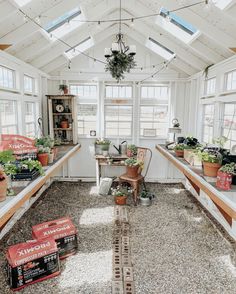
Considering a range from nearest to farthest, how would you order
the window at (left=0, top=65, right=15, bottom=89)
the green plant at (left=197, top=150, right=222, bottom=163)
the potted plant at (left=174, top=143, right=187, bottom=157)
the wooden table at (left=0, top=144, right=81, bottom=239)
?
the wooden table at (left=0, top=144, right=81, bottom=239)
the green plant at (left=197, top=150, right=222, bottom=163)
the window at (left=0, top=65, right=15, bottom=89)
the potted plant at (left=174, top=143, right=187, bottom=157)

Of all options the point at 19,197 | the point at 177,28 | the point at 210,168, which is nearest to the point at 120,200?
the point at 210,168

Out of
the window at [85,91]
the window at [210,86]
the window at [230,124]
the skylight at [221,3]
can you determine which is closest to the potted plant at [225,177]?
the window at [230,124]

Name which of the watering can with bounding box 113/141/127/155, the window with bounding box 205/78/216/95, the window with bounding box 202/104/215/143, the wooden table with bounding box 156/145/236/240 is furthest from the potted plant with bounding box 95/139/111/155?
the window with bounding box 205/78/216/95

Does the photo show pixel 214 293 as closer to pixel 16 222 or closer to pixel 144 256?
pixel 144 256

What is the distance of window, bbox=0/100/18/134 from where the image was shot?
3.75m

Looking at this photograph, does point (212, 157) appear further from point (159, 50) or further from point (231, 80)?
point (159, 50)

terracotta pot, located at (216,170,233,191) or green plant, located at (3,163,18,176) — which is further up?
green plant, located at (3,163,18,176)

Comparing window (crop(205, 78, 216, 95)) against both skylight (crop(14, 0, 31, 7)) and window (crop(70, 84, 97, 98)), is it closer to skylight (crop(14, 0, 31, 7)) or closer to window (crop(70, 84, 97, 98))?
window (crop(70, 84, 97, 98))

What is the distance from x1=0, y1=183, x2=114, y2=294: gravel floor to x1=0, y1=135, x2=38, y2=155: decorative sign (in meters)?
1.27

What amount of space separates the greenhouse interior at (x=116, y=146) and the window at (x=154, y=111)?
26 millimetres

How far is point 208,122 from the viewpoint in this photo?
4871mm

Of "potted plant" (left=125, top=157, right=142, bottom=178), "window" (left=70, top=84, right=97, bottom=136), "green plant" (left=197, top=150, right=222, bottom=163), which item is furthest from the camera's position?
"window" (left=70, top=84, right=97, bottom=136)

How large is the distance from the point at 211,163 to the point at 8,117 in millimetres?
3167

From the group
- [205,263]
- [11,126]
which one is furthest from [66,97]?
[205,263]
